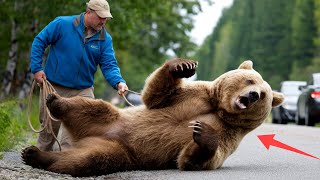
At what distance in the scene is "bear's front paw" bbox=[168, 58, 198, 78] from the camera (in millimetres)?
8422

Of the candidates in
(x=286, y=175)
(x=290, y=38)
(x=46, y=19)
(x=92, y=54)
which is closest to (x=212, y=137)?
(x=286, y=175)

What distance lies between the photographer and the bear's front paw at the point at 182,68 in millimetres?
8422

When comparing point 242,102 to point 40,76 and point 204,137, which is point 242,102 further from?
point 40,76

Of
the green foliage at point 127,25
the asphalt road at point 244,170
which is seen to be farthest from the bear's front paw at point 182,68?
the green foliage at point 127,25

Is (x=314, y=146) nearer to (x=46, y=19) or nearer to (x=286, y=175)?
(x=286, y=175)

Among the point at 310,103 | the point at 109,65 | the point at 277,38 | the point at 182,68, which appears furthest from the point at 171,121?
the point at 277,38

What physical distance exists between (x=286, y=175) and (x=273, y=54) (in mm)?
94964

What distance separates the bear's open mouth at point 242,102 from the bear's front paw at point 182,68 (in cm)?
54

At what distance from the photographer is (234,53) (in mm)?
135625

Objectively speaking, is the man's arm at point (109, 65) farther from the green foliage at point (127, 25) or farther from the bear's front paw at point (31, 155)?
the green foliage at point (127, 25)

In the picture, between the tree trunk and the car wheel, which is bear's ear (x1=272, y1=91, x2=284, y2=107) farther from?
the car wheel

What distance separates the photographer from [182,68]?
8.43 m

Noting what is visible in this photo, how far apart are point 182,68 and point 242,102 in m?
0.69

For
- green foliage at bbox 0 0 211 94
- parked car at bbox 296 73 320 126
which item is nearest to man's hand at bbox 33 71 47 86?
green foliage at bbox 0 0 211 94
